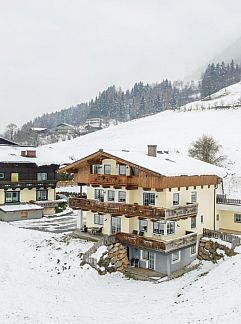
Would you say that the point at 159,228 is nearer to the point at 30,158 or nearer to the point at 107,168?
the point at 107,168

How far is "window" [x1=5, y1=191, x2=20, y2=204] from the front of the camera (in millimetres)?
50866

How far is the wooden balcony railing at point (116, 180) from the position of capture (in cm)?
3675

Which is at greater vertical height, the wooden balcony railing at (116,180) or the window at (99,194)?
the wooden balcony railing at (116,180)

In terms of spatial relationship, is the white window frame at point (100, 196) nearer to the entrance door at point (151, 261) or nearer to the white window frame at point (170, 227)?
the white window frame at point (170, 227)

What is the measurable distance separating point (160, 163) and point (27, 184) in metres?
22.1

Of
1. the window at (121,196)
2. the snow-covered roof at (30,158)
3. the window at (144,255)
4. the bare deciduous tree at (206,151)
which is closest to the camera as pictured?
the window at (144,255)

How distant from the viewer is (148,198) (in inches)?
1444

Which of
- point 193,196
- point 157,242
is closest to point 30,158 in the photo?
point 193,196

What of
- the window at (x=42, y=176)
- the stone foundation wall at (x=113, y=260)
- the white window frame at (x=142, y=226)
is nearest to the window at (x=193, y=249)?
the white window frame at (x=142, y=226)

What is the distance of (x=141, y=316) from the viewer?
83.9 ft

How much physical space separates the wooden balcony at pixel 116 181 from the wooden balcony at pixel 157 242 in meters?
4.72

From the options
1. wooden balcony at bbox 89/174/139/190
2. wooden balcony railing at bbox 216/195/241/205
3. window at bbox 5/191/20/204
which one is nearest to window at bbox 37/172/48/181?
window at bbox 5/191/20/204

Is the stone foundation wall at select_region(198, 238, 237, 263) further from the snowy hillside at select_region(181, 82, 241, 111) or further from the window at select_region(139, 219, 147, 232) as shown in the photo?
the snowy hillside at select_region(181, 82, 241, 111)

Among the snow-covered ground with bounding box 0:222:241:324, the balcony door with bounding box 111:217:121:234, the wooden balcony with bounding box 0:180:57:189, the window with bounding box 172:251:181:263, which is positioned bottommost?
the snow-covered ground with bounding box 0:222:241:324
